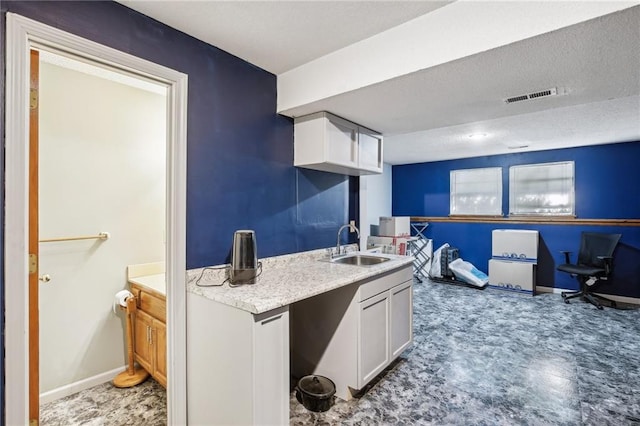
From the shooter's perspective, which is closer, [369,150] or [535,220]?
[369,150]

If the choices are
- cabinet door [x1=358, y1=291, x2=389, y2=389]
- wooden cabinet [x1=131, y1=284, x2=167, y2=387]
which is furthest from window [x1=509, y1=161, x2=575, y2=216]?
wooden cabinet [x1=131, y1=284, x2=167, y2=387]

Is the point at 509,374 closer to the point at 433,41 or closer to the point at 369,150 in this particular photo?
the point at 369,150

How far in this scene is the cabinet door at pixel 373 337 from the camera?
6.95 ft

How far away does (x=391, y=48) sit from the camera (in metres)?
1.79

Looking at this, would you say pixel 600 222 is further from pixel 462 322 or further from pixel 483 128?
pixel 462 322

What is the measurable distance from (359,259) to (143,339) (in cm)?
187

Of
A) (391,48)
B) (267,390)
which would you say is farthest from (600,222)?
(267,390)

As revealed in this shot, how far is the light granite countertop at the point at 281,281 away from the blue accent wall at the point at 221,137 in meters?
0.09

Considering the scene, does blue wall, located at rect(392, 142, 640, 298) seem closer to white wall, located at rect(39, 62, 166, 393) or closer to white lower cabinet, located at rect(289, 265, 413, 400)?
white lower cabinet, located at rect(289, 265, 413, 400)

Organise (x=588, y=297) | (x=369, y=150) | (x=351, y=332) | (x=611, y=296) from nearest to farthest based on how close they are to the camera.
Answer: (x=351, y=332), (x=369, y=150), (x=588, y=297), (x=611, y=296)

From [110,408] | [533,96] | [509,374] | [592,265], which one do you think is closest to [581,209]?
[592,265]

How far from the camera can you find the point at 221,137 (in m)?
2.01

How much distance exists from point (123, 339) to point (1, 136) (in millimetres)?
1848

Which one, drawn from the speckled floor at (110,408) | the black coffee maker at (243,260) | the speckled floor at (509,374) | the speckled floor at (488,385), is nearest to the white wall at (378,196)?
the speckled floor at (509,374)
